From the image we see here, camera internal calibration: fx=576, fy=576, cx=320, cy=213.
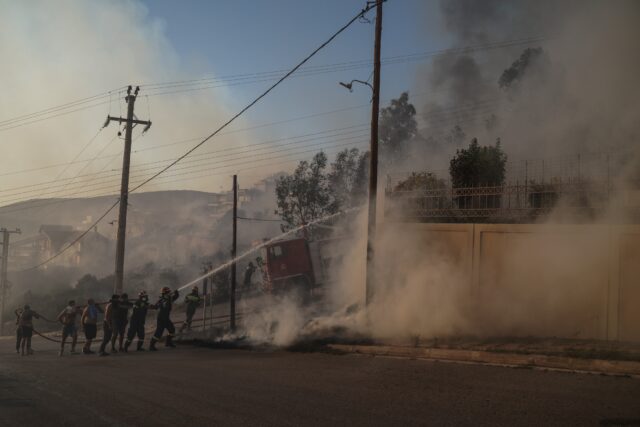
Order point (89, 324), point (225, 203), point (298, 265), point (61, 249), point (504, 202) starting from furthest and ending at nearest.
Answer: point (225, 203) < point (61, 249) < point (298, 265) < point (89, 324) < point (504, 202)

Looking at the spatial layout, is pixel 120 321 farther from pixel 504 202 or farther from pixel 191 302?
pixel 504 202

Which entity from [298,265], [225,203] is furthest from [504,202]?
[225,203]

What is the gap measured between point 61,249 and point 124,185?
4508 centimetres

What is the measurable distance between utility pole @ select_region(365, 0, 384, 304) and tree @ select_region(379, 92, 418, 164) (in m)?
17.4

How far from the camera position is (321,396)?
6902 mm

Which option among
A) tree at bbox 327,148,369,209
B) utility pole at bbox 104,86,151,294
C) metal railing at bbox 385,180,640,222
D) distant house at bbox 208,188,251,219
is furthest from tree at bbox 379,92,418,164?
distant house at bbox 208,188,251,219

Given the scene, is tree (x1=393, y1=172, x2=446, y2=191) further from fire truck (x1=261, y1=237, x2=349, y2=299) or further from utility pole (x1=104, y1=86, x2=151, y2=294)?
utility pole (x1=104, y1=86, x2=151, y2=294)

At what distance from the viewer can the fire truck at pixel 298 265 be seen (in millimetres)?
22250

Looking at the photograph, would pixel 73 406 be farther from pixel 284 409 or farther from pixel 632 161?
pixel 632 161

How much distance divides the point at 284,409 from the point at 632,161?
8783 millimetres

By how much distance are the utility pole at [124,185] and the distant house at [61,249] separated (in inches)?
1397

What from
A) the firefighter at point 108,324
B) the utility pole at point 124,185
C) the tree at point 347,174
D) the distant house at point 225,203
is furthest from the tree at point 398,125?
the distant house at point 225,203

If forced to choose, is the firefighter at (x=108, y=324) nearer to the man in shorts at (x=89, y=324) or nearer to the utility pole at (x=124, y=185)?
the man in shorts at (x=89, y=324)

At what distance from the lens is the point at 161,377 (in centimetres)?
901
